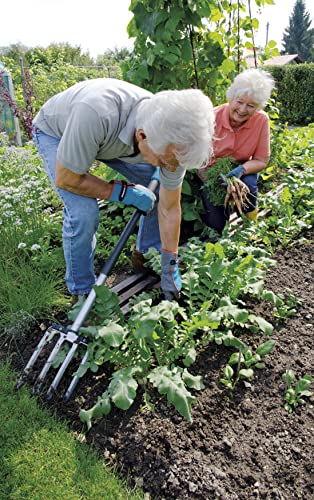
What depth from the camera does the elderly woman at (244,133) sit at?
3.11 metres

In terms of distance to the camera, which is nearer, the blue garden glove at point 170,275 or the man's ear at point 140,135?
the man's ear at point 140,135

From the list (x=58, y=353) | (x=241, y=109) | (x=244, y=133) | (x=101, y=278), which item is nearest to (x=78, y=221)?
(x=101, y=278)

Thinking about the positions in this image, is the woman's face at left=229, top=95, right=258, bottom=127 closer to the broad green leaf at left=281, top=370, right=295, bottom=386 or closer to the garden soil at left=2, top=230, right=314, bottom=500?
the garden soil at left=2, top=230, right=314, bottom=500

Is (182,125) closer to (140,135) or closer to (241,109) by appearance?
(140,135)

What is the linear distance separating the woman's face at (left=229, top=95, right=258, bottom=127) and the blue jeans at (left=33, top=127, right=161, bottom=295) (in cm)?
92

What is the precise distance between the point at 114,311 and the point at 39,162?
8.73 ft

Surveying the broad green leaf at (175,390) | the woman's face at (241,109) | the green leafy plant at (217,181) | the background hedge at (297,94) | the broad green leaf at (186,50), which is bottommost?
the background hedge at (297,94)

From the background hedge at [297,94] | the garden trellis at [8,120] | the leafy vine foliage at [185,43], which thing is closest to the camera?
the leafy vine foliage at [185,43]

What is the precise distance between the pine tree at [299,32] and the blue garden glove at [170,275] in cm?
5475

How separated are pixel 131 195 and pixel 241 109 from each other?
4.52ft

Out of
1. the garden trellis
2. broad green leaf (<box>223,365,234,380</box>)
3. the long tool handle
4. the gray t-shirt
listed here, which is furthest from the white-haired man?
the garden trellis

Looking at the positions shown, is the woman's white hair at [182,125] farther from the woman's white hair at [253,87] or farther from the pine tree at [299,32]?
the pine tree at [299,32]

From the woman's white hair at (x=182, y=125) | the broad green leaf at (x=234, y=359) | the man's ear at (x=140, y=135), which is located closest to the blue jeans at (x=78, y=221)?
the man's ear at (x=140, y=135)

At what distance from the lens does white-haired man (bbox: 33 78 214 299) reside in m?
1.76
